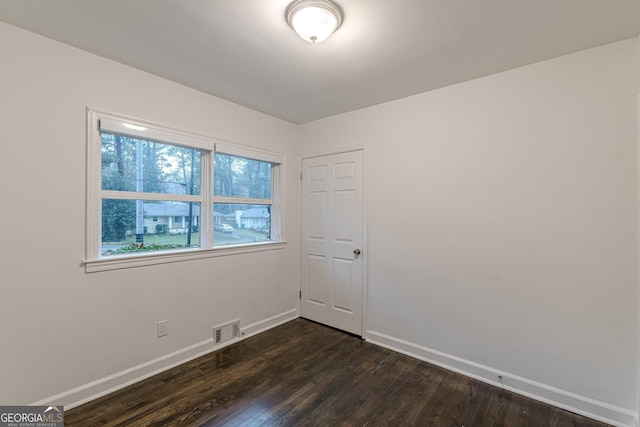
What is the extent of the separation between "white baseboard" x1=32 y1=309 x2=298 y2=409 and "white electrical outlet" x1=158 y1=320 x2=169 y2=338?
0.20 metres

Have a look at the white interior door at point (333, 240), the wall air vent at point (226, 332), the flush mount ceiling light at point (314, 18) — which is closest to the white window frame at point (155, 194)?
the white interior door at point (333, 240)

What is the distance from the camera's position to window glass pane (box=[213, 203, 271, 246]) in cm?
298

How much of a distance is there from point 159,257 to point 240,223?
0.97m

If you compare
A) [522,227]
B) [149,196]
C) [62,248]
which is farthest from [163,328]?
[522,227]

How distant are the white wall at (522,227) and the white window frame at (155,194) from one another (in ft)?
4.99

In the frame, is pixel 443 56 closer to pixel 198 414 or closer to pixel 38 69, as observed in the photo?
pixel 38 69

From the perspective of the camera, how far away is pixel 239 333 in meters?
3.00

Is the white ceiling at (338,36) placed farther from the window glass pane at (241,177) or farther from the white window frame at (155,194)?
the window glass pane at (241,177)

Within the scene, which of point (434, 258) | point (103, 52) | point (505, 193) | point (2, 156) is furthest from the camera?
point (434, 258)

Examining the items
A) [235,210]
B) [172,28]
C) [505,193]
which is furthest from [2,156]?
[505,193]

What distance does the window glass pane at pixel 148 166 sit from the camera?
2231 millimetres

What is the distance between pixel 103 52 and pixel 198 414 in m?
2.66

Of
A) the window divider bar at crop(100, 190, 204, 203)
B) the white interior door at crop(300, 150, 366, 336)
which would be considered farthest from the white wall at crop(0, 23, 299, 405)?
the white interior door at crop(300, 150, 366, 336)
